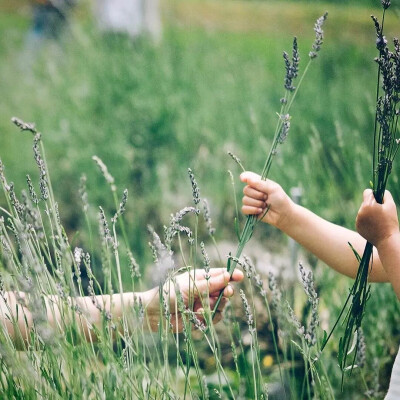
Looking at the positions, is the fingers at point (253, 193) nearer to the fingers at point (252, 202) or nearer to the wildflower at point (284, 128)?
the fingers at point (252, 202)

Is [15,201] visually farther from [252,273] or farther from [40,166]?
[252,273]

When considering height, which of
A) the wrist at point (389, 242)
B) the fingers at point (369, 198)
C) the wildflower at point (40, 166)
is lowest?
the wrist at point (389, 242)

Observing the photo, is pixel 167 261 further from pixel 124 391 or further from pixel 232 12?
pixel 232 12

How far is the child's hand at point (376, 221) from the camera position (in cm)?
135

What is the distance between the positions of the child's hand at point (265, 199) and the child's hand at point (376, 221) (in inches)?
9.4

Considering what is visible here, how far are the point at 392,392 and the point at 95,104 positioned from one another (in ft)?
9.61

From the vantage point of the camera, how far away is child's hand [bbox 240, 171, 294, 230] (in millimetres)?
1534

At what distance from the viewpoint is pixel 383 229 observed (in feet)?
4.45

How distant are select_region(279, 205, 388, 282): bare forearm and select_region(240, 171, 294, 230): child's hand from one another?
1.4 inches

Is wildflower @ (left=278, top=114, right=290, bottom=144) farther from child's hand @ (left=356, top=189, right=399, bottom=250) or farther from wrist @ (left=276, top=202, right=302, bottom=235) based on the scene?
wrist @ (left=276, top=202, right=302, bottom=235)

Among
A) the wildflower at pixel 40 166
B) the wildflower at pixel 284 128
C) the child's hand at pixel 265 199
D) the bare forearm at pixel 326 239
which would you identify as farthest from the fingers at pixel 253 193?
the wildflower at pixel 40 166

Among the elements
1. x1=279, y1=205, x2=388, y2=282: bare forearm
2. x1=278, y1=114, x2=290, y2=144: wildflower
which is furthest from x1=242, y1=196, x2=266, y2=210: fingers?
x1=278, y1=114, x2=290, y2=144: wildflower

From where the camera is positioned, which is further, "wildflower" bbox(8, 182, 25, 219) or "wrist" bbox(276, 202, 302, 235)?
"wrist" bbox(276, 202, 302, 235)

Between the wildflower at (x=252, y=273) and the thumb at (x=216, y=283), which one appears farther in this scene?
the thumb at (x=216, y=283)
